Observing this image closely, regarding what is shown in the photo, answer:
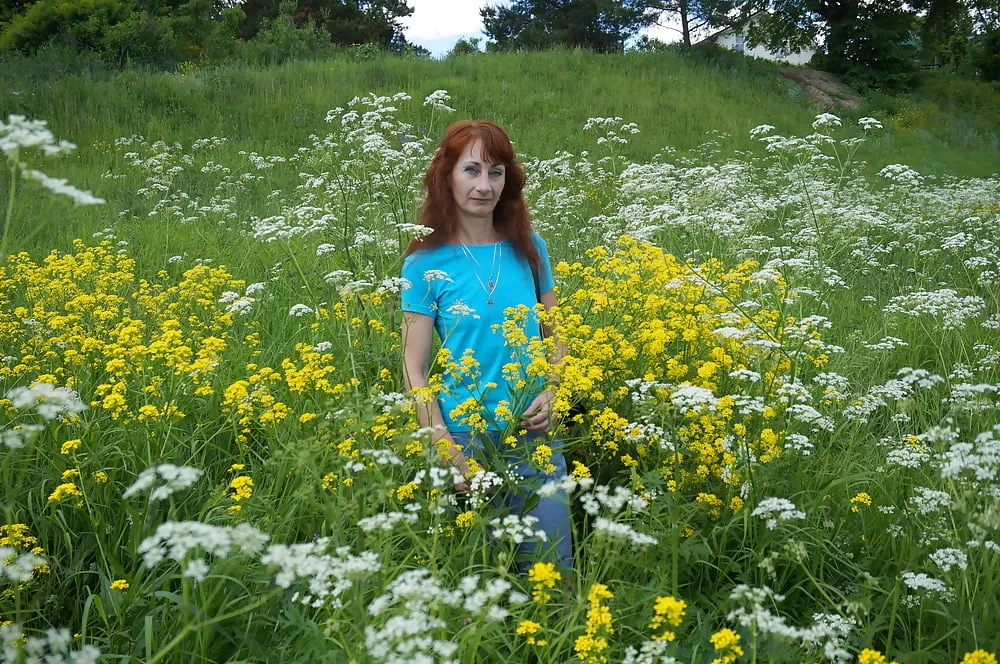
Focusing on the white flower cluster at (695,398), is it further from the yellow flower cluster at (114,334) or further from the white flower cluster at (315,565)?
the yellow flower cluster at (114,334)

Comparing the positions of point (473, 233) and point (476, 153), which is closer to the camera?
point (476, 153)

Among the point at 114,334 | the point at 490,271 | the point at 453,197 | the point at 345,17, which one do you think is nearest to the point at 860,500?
the point at 490,271

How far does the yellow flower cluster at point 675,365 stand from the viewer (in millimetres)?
2561

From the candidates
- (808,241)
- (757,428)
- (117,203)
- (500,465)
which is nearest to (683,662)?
(500,465)

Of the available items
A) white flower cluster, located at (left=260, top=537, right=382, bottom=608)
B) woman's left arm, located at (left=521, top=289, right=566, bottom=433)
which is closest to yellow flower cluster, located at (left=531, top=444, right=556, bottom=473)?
woman's left arm, located at (left=521, top=289, right=566, bottom=433)

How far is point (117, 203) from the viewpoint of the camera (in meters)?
7.87

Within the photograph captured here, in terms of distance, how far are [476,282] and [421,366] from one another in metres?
0.48

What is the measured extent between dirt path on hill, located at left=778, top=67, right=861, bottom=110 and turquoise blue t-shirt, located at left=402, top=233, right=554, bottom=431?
19.2 meters

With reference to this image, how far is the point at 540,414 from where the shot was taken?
2.77 meters

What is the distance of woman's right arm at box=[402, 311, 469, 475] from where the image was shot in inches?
112

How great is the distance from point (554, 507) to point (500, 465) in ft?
1.83

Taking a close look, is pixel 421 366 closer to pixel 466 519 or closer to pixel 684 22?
pixel 466 519

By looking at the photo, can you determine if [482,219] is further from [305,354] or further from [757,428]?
[757,428]

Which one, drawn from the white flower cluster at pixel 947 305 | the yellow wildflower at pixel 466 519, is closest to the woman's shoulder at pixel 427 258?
the yellow wildflower at pixel 466 519
